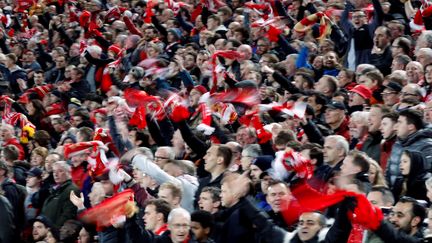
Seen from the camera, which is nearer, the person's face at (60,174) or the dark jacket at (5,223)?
the dark jacket at (5,223)

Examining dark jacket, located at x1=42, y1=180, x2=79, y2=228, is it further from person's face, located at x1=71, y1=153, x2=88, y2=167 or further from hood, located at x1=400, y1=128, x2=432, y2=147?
hood, located at x1=400, y1=128, x2=432, y2=147

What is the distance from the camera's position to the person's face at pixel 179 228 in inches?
279

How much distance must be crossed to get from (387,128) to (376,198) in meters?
1.56

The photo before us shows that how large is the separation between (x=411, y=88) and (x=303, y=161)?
65.6 inches

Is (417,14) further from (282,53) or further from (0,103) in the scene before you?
(0,103)

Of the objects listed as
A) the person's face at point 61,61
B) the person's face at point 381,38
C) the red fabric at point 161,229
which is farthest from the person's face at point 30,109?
the red fabric at point 161,229

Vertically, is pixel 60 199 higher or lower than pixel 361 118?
lower

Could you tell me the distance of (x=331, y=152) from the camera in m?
8.41

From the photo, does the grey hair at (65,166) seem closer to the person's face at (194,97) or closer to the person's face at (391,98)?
the person's face at (194,97)

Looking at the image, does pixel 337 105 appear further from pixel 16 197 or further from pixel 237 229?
pixel 16 197

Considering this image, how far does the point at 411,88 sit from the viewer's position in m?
9.41

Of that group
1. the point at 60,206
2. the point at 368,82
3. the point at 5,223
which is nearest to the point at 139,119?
the point at 60,206

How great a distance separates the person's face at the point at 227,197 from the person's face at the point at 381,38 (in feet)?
15.2

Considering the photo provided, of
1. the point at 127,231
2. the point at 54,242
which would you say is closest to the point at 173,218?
the point at 127,231
